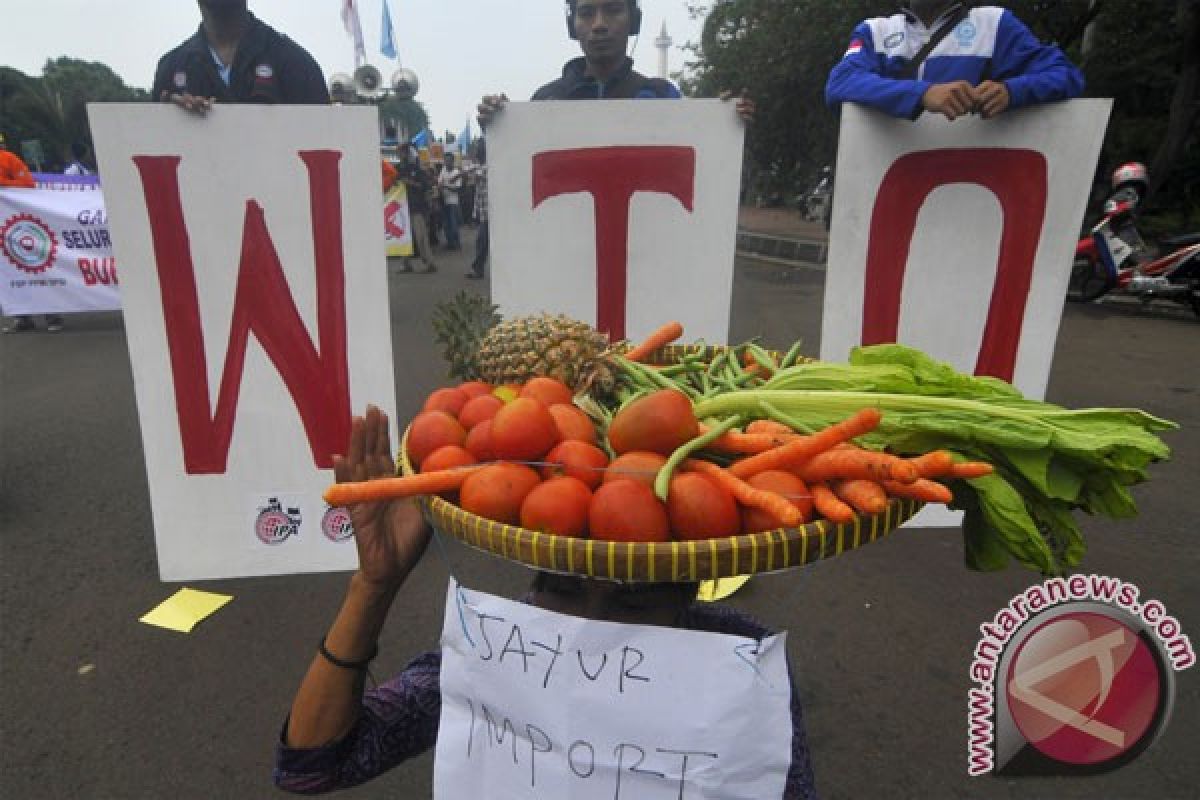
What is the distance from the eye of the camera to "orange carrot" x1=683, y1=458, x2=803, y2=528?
35.4 inches

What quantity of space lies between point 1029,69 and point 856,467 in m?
2.57

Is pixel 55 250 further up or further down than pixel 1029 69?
further down

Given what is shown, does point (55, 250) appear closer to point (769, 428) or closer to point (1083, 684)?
point (769, 428)

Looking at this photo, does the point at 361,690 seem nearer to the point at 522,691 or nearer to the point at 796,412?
the point at 522,691

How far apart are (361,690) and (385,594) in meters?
0.17

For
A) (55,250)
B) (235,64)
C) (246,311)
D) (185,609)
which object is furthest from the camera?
(55,250)

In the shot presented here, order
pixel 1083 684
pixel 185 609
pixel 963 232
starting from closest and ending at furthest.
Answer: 1. pixel 1083 684
2. pixel 963 232
3. pixel 185 609

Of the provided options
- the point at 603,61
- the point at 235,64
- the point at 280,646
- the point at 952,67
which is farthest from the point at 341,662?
the point at 235,64

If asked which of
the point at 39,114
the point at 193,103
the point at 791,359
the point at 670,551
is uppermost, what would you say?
the point at 39,114

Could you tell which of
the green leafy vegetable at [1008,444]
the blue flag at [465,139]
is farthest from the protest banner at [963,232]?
the blue flag at [465,139]

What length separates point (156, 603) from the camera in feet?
10.5

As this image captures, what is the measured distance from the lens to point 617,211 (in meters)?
2.88

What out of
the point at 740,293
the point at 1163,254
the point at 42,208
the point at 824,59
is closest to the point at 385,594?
the point at 42,208

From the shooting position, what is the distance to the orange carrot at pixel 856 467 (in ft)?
3.07
